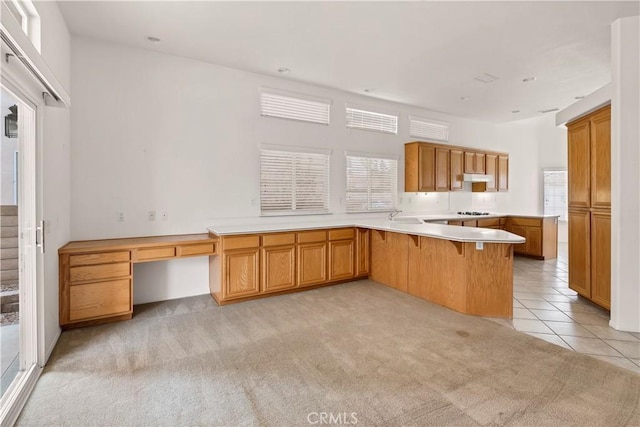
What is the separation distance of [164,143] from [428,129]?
16.6 feet

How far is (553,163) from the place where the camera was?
27.2ft

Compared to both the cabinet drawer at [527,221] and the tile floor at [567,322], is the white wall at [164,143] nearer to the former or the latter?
the tile floor at [567,322]

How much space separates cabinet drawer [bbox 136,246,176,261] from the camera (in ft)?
11.5

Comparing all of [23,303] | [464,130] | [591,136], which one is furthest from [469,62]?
[23,303]

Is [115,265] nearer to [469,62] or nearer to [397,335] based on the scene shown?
[397,335]

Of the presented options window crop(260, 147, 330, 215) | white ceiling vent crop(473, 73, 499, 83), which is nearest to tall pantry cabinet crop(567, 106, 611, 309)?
white ceiling vent crop(473, 73, 499, 83)

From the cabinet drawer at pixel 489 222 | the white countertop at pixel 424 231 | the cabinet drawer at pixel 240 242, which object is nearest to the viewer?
the white countertop at pixel 424 231

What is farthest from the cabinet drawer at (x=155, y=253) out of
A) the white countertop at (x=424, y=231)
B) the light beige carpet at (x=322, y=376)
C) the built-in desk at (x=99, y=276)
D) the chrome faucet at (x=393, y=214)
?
the chrome faucet at (x=393, y=214)

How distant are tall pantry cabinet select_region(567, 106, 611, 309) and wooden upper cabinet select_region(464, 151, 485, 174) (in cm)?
251

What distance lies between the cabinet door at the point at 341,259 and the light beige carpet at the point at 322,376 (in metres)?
1.26

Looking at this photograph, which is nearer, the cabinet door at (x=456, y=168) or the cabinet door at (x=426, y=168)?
the cabinet door at (x=426, y=168)

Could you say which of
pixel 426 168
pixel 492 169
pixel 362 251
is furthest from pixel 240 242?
pixel 492 169

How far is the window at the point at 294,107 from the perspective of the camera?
482 centimetres

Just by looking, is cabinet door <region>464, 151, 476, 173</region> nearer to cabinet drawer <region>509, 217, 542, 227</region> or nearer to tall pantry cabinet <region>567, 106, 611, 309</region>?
cabinet drawer <region>509, 217, 542, 227</region>
